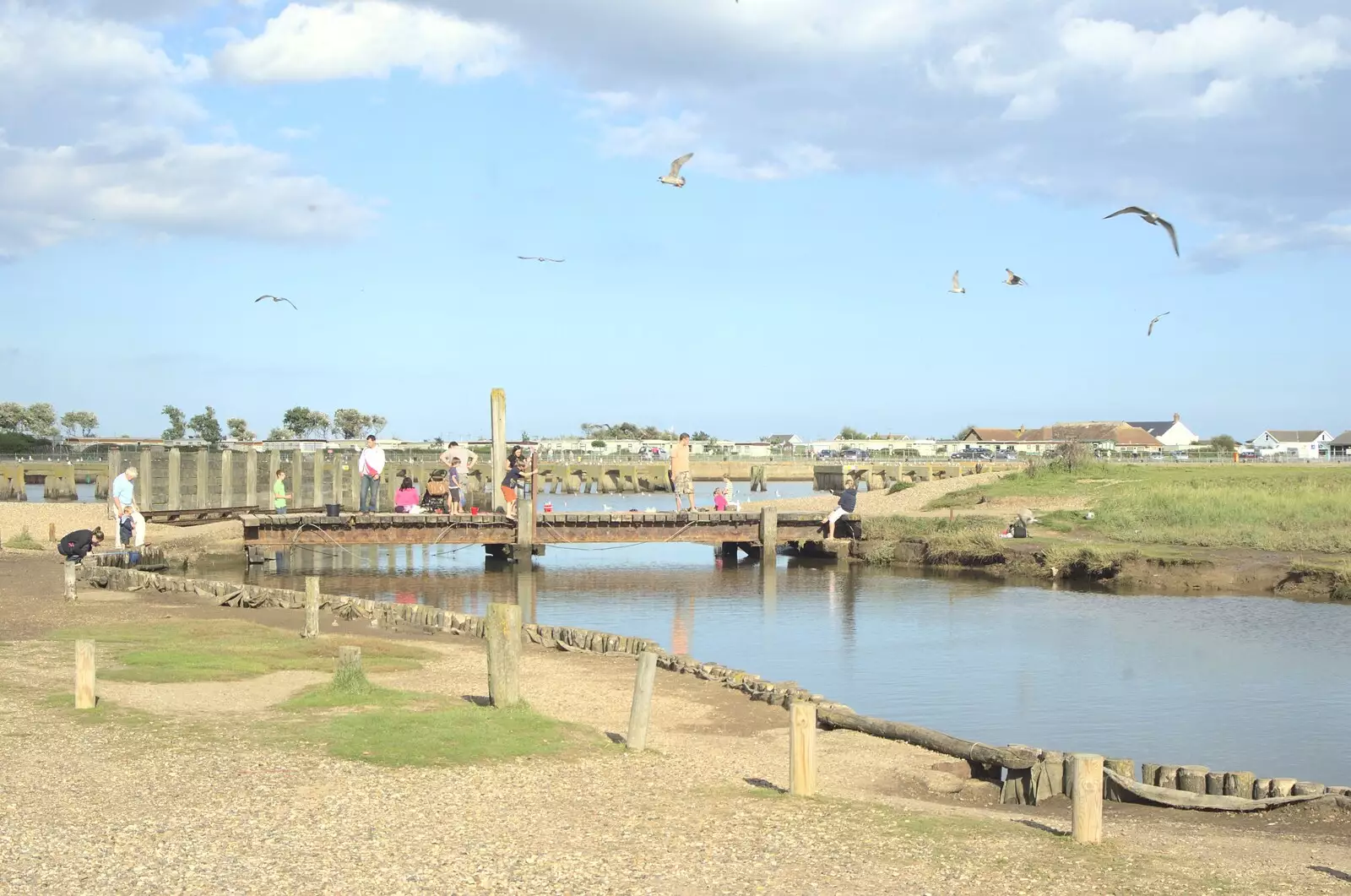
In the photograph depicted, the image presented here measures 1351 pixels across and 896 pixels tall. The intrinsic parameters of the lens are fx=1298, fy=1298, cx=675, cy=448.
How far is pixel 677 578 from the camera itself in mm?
35062

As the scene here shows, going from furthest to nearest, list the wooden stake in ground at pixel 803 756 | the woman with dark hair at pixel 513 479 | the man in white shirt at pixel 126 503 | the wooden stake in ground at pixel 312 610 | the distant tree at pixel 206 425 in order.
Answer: the distant tree at pixel 206 425, the woman with dark hair at pixel 513 479, the man in white shirt at pixel 126 503, the wooden stake in ground at pixel 312 610, the wooden stake in ground at pixel 803 756

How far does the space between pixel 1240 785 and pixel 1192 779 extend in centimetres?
40

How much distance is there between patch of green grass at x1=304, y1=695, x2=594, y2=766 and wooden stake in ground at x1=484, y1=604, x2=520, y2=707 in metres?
0.20

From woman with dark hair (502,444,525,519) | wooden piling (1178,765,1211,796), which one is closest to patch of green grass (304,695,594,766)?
wooden piling (1178,765,1211,796)

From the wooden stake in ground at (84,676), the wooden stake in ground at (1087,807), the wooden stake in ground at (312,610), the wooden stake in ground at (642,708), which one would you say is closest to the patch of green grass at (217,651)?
the wooden stake in ground at (312,610)

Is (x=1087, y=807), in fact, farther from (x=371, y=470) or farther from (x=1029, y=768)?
(x=371, y=470)

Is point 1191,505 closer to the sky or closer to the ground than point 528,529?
closer to the sky

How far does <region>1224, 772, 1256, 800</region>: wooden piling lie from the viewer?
1181 centimetres

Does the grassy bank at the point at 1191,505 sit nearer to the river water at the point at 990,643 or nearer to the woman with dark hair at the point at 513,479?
the river water at the point at 990,643

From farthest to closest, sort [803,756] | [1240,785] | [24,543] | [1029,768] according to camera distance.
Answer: [24,543]
[1029,768]
[1240,785]
[803,756]

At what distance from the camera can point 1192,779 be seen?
12008mm

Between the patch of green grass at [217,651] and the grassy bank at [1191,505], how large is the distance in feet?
77.2

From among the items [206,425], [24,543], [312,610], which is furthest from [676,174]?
[206,425]

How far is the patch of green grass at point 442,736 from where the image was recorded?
38.9 ft
